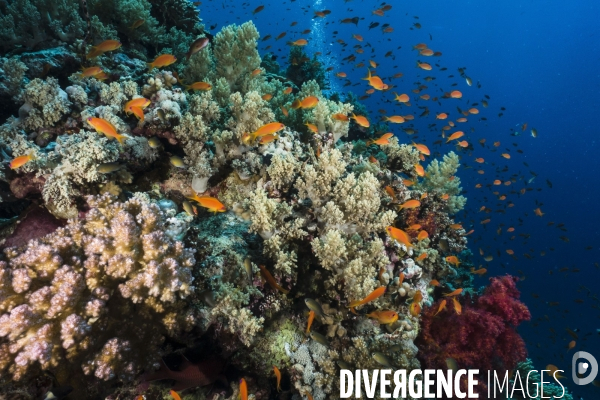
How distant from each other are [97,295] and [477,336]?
4.66m

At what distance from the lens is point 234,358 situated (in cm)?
330

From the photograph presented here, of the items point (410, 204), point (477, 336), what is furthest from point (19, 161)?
point (477, 336)

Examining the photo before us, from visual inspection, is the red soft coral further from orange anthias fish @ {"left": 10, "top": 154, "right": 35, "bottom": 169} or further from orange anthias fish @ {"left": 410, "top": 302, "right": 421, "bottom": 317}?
orange anthias fish @ {"left": 10, "top": 154, "right": 35, "bottom": 169}

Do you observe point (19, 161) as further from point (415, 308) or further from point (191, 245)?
point (415, 308)

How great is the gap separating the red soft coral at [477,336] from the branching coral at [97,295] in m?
3.41

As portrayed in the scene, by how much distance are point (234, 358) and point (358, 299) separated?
158 cm

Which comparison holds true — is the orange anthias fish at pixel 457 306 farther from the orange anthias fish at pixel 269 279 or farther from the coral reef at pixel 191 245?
the orange anthias fish at pixel 269 279

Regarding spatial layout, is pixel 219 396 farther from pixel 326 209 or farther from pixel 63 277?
pixel 326 209

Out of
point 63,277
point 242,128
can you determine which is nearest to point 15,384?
point 63,277

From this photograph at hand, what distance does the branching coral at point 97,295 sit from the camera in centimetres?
222

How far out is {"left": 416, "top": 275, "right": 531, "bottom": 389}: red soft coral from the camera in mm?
4227

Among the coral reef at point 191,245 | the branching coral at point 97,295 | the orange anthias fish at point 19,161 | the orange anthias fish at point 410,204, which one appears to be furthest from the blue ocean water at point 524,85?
the orange anthias fish at point 19,161

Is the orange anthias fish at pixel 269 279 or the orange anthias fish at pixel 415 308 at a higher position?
the orange anthias fish at pixel 269 279

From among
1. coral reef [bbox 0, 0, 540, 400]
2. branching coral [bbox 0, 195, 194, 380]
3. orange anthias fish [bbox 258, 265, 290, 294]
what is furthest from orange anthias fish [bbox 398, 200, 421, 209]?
branching coral [bbox 0, 195, 194, 380]
